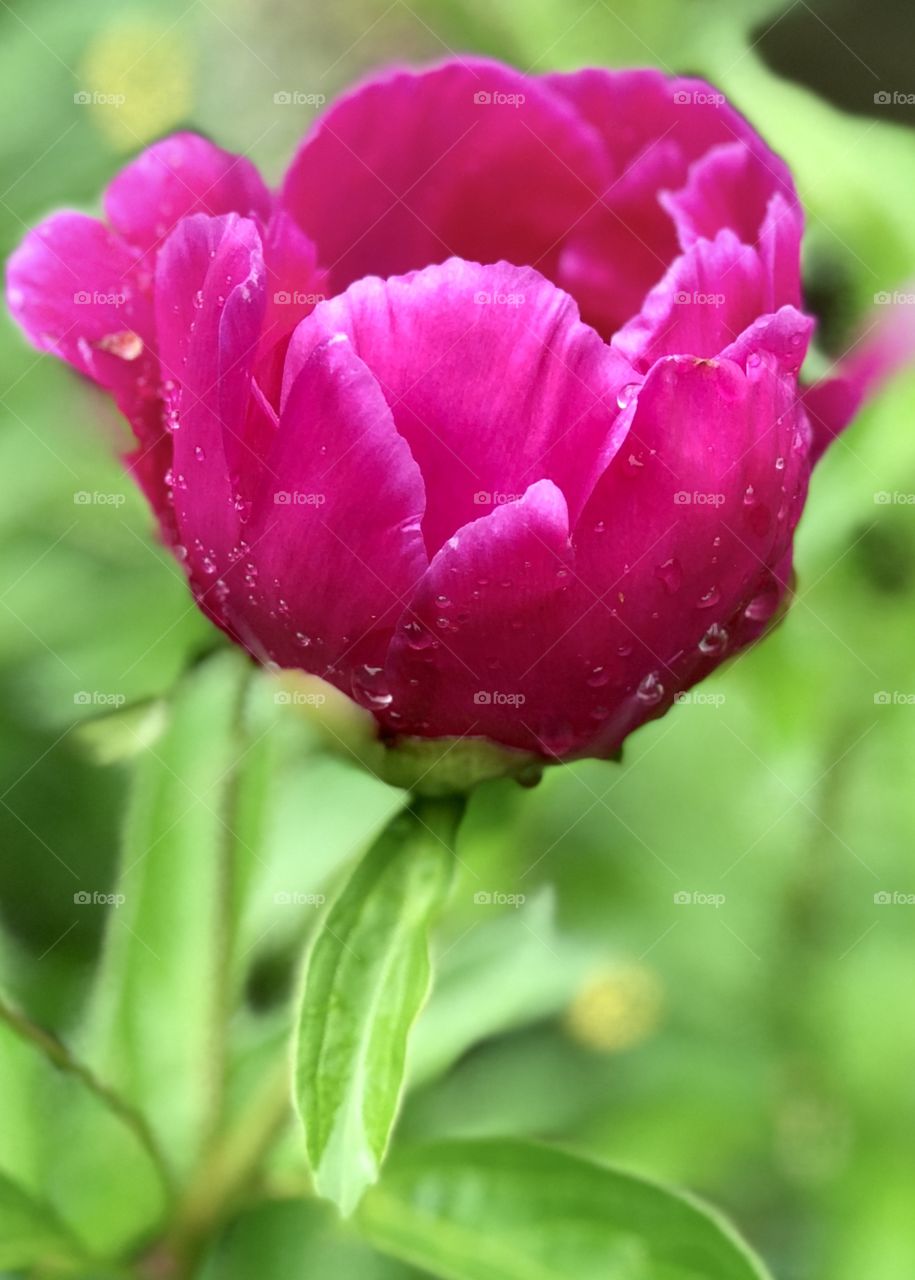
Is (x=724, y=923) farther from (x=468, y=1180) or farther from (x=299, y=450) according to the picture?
(x=299, y=450)

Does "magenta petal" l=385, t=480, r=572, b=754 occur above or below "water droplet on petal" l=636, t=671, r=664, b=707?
above

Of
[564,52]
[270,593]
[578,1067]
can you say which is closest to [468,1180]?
[578,1067]

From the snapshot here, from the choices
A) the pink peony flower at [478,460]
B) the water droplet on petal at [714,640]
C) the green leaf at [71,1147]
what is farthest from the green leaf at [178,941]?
the water droplet on petal at [714,640]

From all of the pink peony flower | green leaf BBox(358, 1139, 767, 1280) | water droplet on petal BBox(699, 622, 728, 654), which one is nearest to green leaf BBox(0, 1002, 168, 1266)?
green leaf BBox(358, 1139, 767, 1280)

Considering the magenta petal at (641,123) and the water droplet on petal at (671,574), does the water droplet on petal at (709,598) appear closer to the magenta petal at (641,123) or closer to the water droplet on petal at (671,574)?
the water droplet on petal at (671,574)

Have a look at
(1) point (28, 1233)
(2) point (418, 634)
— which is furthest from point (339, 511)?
(1) point (28, 1233)

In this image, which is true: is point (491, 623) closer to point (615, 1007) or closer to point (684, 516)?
point (684, 516)

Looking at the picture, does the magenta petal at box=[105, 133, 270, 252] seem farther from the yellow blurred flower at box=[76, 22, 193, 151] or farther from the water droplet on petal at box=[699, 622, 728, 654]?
the water droplet on petal at box=[699, 622, 728, 654]
